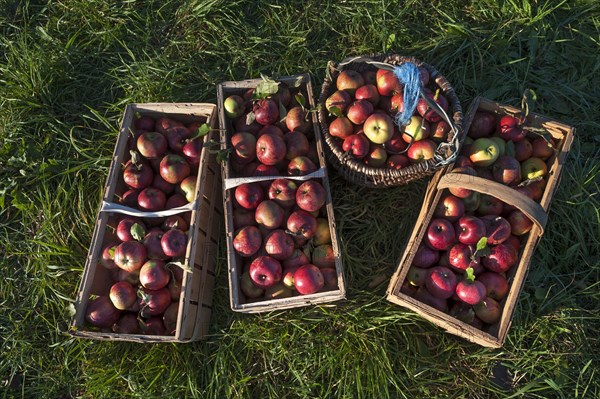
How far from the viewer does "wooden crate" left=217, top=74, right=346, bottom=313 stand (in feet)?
9.66

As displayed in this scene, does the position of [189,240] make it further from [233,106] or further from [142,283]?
[233,106]

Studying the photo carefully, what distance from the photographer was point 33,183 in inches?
158

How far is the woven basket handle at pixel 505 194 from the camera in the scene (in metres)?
2.79

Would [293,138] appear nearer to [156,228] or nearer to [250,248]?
[250,248]

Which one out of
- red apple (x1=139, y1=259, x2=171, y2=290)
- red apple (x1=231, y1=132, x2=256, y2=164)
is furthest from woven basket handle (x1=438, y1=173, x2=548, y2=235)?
red apple (x1=139, y1=259, x2=171, y2=290)

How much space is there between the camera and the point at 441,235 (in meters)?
3.08

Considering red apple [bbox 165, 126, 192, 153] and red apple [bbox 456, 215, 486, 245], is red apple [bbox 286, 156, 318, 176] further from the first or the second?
red apple [bbox 456, 215, 486, 245]

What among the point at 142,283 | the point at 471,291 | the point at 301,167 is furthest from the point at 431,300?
the point at 142,283

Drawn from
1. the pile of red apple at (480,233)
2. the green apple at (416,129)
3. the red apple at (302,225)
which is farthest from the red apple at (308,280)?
the green apple at (416,129)

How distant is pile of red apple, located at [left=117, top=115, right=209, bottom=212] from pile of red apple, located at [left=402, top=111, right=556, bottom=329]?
6.10 feet

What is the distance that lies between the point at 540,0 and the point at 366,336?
359 cm

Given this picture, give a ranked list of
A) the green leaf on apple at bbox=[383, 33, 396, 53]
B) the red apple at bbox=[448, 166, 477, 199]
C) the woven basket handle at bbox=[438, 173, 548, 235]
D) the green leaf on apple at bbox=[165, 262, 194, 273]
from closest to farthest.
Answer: the woven basket handle at bbox=[438, 173, 548, 235], the green leaf on apple at bbox=[165, 262, 194, 273], the red apple at bbox=[448, 166, 477, 199], the green leaf on apple at bbox=[383, 33, 396, 53]

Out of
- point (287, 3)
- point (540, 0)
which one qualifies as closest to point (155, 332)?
point (287, 3)

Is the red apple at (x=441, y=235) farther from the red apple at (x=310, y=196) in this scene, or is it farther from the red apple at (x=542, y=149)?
the red apple at (x=542, y=149)
